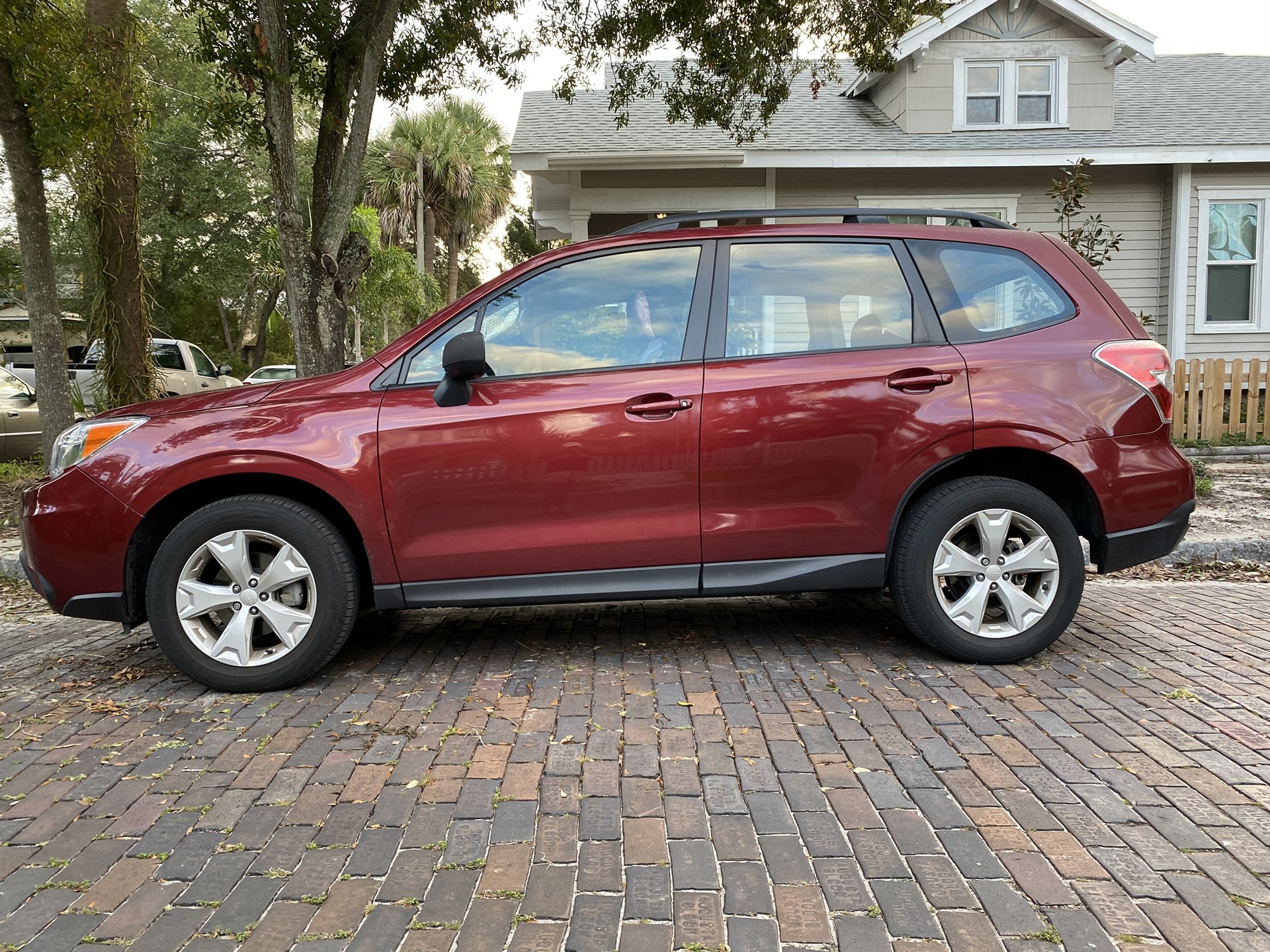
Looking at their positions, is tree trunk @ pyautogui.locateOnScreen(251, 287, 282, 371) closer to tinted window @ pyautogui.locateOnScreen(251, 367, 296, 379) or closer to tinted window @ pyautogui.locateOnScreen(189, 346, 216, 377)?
tinted window @ pyautogui.locateOnScreen(251, 367, 296, 379)

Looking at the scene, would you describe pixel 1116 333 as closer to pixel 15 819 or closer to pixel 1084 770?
pixel 1084 770

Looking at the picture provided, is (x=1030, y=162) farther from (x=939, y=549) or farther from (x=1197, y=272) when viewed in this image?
(x=939, y=549)

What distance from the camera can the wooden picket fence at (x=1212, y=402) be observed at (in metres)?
11.9

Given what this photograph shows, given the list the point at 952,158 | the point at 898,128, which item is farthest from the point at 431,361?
the point at 898,128

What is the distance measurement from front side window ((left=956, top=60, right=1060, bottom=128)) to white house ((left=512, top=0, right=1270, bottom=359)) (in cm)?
2

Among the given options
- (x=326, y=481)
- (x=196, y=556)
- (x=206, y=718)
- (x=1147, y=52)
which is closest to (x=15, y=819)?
(x=206, y=718)

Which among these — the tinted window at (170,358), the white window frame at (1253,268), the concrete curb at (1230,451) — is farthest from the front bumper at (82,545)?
the tinted window at (170,358)

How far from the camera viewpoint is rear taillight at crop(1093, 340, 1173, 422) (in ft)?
13.1

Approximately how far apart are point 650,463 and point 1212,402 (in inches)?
440

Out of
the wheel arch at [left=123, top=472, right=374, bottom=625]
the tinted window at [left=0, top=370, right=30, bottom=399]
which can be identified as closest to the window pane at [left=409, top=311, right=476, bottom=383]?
the wheel arch at [left=123, top=472, right=374, bottom=625]

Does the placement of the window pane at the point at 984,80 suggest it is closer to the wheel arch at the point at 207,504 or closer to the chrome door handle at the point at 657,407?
the chrome door handle at the point at 657,407

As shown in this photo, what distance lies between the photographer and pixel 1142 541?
13.1ft

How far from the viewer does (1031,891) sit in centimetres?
231

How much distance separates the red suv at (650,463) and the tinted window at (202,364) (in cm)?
1637
